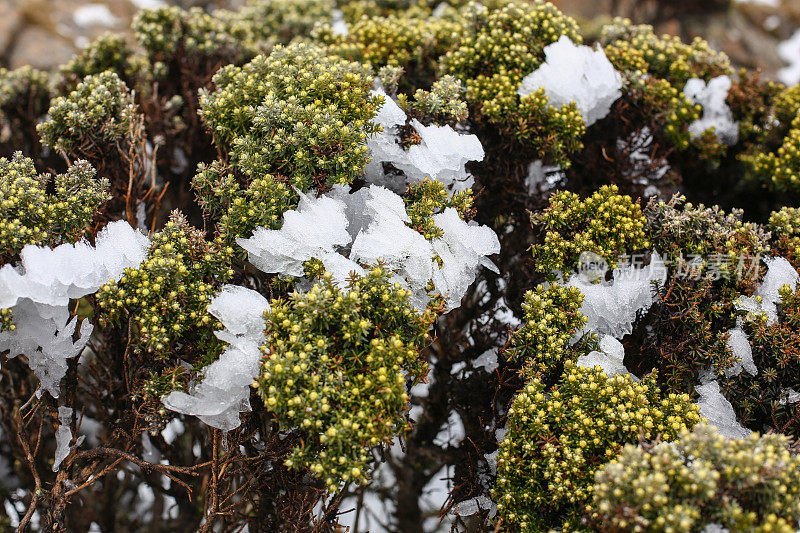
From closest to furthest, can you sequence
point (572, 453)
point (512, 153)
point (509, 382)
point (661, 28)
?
point (572, 453), point (509, 382), point (512, 153), point (661, 28)

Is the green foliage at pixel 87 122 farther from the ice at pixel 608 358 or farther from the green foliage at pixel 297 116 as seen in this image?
the ice at pixel 608 358

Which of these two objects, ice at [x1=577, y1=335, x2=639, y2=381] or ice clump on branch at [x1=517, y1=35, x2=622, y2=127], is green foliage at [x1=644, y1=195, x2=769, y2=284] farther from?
ice clump on branch at [x1=517, y1=35, x2=622, y2=127]

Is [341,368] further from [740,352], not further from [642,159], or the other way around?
[642,159]

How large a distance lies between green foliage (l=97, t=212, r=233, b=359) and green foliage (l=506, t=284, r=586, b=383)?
2.00 meters

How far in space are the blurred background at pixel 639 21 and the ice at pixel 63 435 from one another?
1000 cm

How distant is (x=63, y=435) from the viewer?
3.69 metres

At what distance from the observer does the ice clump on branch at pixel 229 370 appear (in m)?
3.23

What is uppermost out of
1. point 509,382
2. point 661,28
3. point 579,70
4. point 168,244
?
point 661,28

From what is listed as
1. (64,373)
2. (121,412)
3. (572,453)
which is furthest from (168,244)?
(572,453)

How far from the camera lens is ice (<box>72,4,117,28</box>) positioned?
517 inches

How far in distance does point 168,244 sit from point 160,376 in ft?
2.90

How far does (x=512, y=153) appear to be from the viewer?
4547mm

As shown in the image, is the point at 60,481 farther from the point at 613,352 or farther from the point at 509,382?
the point at 613,352

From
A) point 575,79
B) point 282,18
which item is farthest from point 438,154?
point 282,18
